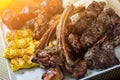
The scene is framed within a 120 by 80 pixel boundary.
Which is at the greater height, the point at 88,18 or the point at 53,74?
the point at 88,18

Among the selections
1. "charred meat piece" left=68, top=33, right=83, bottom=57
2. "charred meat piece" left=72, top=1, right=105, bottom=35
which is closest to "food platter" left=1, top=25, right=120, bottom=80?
"charred meat piece" left=68, top=33, right=83, bottom=57

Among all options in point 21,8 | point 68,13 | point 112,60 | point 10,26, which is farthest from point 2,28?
point 112,60

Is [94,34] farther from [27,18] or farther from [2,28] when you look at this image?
[2,28]

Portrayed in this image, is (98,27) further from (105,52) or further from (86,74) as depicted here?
(86,74)

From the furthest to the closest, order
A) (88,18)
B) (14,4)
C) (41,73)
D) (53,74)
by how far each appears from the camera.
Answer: (14,4), (88,18), (41,73), (53,74)

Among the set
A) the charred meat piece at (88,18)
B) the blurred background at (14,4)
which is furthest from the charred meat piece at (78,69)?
the blurred background at (14,4)

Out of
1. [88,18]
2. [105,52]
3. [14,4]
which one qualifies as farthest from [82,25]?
[14,4]
